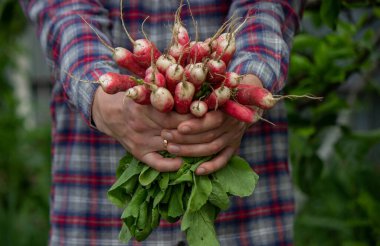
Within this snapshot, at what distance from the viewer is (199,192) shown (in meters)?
1.52

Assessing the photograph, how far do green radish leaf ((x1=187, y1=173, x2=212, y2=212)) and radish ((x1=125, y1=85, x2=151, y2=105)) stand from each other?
20 cm

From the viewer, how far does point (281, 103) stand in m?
1.93

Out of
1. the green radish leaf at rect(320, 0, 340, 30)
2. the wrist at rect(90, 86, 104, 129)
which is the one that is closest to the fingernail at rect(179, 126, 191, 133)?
the wrist at rect(90, 86, 104, 129)

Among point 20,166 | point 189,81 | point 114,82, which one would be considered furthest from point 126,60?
point 20,166

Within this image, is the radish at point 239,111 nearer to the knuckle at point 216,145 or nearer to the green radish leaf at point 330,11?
the knuckle at point 216,145

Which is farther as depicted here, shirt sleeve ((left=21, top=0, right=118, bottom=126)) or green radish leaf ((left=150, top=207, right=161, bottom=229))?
shirt sleeve ((left=21, top=0, right=118, bottom=126))

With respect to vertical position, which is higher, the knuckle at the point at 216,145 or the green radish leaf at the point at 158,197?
the knuckle at the point at 216,145

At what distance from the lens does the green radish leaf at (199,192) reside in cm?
149

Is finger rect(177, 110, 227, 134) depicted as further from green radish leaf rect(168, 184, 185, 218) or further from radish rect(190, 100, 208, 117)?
green radish leaf rect(168, 184, 185, 218)

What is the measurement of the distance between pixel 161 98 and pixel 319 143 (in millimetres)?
1238

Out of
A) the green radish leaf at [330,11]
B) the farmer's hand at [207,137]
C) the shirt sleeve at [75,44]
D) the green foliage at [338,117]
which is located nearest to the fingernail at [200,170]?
the farmer's hand at [207,137]

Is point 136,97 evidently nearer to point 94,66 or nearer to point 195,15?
point 94,66

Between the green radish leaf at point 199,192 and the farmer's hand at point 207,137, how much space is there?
0.07 feet

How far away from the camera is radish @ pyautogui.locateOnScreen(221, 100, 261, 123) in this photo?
1.47 m
